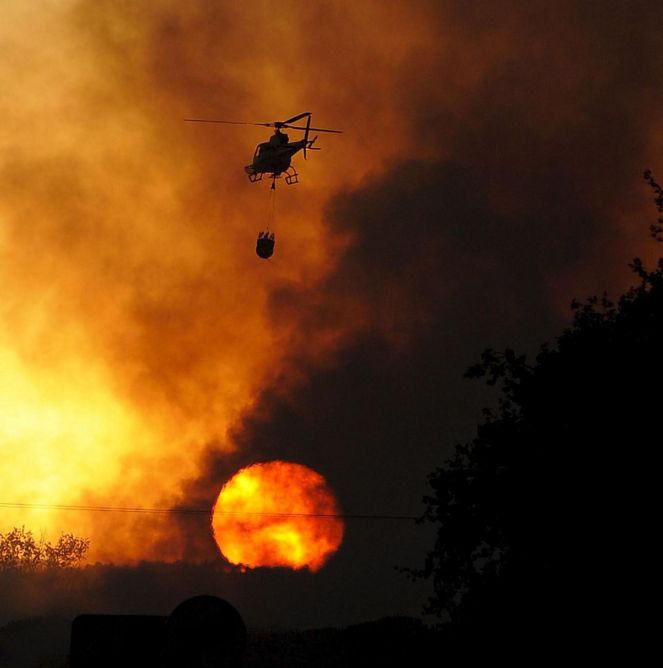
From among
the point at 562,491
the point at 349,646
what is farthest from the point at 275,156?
the point at 562,491

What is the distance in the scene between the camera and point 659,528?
101ft

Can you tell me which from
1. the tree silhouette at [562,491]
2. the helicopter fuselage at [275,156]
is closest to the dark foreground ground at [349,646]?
the tree silhouette at [562,491]

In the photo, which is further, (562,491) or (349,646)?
(349,646)

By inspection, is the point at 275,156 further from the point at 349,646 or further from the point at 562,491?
the point at 562,491

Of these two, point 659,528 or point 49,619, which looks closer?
point 659,528

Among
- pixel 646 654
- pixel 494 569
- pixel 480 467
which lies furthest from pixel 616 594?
pixel 480 467

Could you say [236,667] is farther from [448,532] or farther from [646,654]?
[448,532]

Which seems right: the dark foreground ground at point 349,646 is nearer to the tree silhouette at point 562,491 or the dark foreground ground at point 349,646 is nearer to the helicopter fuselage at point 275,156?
the tree silhouette at point 562,491

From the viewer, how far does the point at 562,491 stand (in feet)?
110

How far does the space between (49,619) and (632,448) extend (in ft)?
286

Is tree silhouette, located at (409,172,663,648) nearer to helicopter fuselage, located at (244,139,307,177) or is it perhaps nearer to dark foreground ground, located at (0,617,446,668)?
dark foreground ground, located at (0,617,446,668)

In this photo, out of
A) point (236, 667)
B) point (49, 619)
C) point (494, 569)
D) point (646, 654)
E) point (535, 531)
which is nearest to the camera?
point (236, 667)

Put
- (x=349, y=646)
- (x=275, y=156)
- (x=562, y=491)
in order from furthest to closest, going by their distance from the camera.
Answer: (x=275, y=156) → (x=349, y=646) → (x=562, y=491)

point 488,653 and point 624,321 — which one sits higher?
point 624,321
